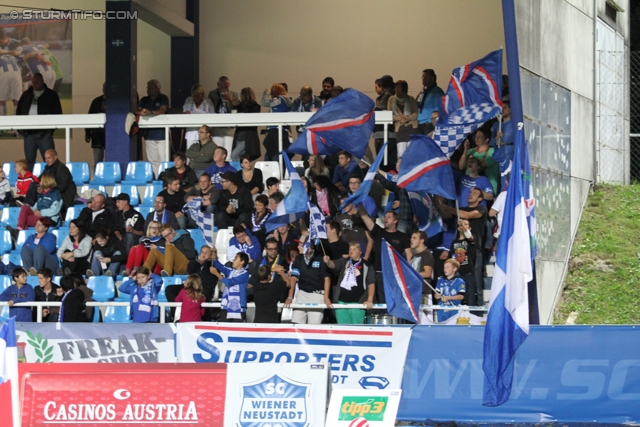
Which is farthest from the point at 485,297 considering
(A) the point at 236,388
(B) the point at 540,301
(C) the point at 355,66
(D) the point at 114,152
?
(C) the point at 355,66

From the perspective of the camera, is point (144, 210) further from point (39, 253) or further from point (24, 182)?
point (24, 182)

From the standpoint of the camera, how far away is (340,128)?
16.7 metres

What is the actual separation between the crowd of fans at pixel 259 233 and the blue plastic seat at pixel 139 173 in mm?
247

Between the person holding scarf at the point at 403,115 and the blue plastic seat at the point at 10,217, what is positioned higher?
the person holding scarf at the point at 403,115

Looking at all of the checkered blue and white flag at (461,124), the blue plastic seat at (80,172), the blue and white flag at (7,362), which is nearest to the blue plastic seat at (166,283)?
the checkered blue and white flag at (461,124)

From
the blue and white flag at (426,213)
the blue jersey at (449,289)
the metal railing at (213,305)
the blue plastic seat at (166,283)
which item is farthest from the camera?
the blue and white flag at (426,213)

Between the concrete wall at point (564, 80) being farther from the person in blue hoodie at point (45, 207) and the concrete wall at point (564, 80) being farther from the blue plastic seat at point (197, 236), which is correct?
the person in blue hoodie at point (45, 207)

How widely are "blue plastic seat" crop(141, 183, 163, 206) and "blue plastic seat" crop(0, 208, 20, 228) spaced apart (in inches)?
90.3

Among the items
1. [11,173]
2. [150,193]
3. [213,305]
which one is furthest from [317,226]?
[11,173]

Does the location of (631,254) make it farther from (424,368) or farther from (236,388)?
(236,388)

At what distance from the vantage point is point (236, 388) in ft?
35.8

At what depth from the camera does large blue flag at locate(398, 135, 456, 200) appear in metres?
15.8

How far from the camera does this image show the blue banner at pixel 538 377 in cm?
1274

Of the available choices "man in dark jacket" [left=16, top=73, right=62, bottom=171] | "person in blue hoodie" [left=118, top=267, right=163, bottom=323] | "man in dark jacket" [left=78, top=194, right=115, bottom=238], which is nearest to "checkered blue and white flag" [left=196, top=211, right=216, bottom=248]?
"man in dark jacket" [left=78, top=194, right=115, bottom=238]
